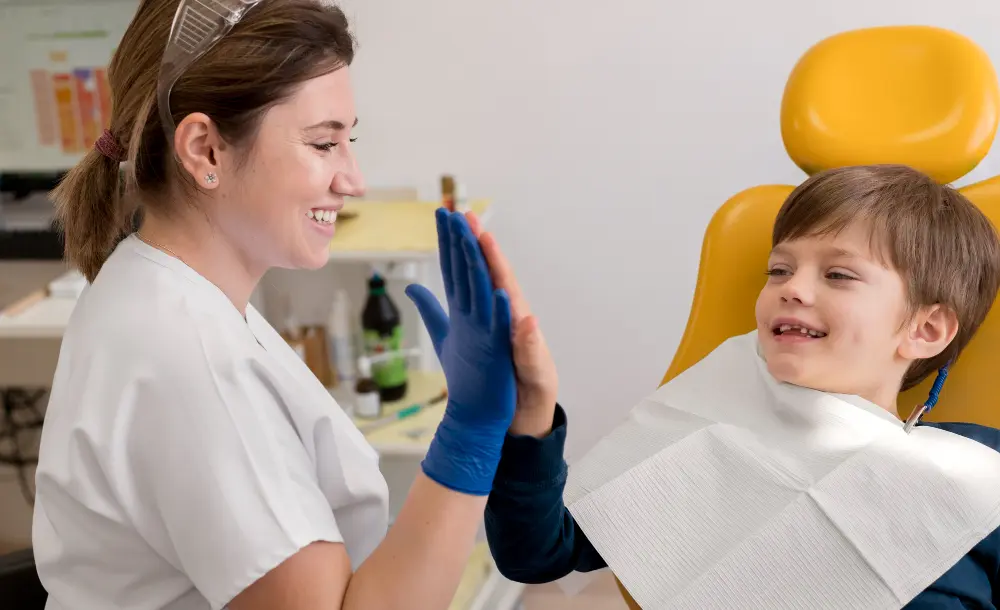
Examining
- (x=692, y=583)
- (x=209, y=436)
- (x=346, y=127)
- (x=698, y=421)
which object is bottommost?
(x=692, y=583)

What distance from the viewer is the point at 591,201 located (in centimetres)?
203

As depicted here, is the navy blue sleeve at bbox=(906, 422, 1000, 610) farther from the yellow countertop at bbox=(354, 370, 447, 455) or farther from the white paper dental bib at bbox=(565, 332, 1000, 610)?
the yellow countertop at bbox=(354, 370, 447, 455)

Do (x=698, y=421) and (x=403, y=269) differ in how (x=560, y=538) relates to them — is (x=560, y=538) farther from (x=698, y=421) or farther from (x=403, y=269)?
(x=403, y=269)

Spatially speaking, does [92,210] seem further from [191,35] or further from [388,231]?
[388,231]

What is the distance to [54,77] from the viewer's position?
2154 mm

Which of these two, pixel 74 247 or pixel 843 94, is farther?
pixel 843 94

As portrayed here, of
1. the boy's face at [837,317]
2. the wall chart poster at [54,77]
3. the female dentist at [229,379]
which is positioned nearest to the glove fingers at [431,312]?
the female dentist at [229,379]

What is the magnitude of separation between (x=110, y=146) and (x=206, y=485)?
16.1 inches

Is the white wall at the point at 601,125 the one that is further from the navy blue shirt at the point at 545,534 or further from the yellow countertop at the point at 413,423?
the navy blue shirt at the point at 545,534

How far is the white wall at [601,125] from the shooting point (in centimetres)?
188

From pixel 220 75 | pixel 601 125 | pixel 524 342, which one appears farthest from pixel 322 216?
pixel 601 125

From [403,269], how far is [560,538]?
1.04 meters

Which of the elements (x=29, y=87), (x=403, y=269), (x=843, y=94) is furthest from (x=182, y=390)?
(x=29, y=87)

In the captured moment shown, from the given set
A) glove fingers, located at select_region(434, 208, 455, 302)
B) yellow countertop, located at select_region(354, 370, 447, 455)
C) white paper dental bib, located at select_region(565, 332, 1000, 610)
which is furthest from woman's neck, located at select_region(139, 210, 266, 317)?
yellow countertop, located at select_region(354, 370, 447, 455)
